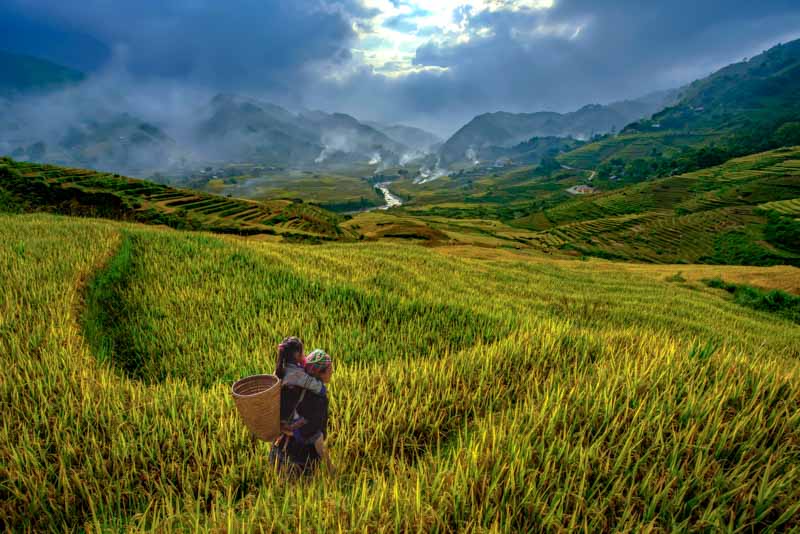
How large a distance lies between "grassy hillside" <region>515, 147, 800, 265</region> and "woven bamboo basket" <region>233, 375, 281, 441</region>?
99865mm

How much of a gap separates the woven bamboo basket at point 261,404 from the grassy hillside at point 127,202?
49199mm

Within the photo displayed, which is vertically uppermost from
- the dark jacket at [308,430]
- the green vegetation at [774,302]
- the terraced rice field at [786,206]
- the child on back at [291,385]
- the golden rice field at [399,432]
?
the terraced rice field at [786,206]

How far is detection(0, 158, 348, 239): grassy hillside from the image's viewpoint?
4659 centimetres

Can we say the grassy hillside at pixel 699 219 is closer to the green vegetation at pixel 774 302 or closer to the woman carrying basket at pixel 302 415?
the green vegetation at pixel 774 302

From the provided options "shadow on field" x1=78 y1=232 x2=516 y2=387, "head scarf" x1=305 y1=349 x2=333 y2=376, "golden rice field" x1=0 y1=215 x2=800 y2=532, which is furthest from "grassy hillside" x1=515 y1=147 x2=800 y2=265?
"head scarf" x1=305 y1=349 x2=333 y2=376

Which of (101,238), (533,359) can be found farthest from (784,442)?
(101,238)

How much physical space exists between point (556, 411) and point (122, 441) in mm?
3504

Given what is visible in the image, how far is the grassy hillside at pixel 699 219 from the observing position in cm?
7919

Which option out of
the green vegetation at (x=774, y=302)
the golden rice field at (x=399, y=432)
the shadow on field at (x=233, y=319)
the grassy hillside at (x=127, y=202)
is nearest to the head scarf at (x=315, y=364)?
the golden rice field at (x=399, y=432)

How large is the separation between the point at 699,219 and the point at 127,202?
14466 cm

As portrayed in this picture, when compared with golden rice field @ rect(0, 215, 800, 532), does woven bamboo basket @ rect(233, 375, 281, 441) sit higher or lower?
higher

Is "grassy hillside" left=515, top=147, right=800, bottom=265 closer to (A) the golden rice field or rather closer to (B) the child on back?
(A) the golden rice field

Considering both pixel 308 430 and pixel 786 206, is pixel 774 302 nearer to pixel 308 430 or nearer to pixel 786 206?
pixel 308 430

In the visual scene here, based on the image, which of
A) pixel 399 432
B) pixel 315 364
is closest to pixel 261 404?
pixel 315 364
